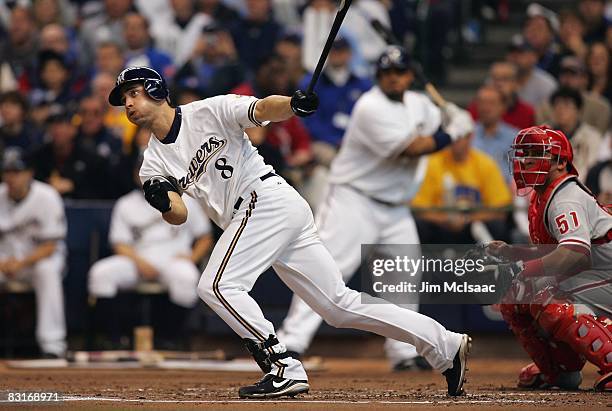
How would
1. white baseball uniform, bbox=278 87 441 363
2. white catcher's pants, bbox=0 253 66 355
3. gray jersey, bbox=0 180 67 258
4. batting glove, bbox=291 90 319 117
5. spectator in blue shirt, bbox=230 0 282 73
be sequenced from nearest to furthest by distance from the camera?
batting glove, bbox=291 90 319 117
white baseball uniform, bbox=278 87 441 363
white catcher's pants, bbox=0 253 66 355
gray jersey, bbox=0 180 67 258
spectator in blue shirt, bbox=230 0 282 73

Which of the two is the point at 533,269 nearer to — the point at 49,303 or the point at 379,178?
the point at 379,178

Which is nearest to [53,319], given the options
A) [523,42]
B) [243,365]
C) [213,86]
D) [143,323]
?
[143,323]

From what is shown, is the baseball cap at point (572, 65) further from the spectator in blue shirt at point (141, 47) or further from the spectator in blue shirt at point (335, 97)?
the spectator in blue shirt at point (141, 47)

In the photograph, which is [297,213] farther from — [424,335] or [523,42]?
[523,42]

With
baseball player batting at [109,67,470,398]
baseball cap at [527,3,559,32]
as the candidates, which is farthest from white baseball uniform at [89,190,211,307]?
baseball cap at [527,3,559,32]

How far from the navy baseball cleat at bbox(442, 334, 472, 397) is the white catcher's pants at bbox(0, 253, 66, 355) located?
15.8 ft

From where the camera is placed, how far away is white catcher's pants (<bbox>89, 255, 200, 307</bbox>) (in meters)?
11.1

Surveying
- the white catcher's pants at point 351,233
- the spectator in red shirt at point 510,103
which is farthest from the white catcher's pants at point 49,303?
the spectator in red shirt at point 510,103

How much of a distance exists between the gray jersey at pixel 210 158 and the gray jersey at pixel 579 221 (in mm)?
1710

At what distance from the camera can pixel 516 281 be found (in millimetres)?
7258

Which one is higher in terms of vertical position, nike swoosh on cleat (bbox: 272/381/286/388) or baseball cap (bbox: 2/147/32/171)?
baseball cap (bbox: 2/147/32/171)

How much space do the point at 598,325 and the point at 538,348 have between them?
42 centimetres

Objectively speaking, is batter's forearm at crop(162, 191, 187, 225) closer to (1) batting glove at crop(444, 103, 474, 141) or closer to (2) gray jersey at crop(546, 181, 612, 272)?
(2) gray jersey at crop(546, 181, 612, 272)

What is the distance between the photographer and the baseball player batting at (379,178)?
982cm
